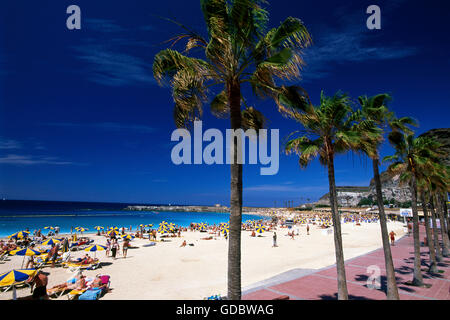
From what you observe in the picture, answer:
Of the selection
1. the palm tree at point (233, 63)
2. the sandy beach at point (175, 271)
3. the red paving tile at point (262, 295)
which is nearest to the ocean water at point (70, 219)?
the sandy beach at point (175, 271)

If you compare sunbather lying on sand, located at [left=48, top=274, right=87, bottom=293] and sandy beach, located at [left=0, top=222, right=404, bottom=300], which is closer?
sunbather lying on sand, located at [left=48, top=274, right=87, bottom=293]

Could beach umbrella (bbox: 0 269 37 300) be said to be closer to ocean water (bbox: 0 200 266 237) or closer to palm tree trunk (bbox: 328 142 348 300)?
palm tree trunk (bbox: 328 142 348 300)

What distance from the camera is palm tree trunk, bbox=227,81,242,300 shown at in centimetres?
499

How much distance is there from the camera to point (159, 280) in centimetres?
1384

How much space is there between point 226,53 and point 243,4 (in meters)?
0.99

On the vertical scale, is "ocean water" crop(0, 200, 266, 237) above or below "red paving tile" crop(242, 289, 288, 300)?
below

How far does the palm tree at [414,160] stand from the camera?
11.2 m

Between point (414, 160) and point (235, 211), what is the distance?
11087 millimetres

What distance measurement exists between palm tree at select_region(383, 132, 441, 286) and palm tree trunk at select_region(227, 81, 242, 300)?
9291mm

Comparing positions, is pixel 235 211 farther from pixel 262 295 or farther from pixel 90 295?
pixel 90 295

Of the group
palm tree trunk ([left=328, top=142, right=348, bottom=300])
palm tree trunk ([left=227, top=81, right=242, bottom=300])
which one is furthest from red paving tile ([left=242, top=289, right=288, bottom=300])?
palm tree trunk ([left=227, top=81, right=242, bottom=300])

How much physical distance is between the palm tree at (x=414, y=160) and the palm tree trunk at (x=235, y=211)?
30.5 feet

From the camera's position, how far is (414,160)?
11.7m
